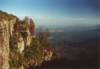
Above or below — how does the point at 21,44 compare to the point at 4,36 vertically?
below

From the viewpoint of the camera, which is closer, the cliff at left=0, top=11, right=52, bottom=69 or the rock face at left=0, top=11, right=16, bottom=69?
the rock face at left=0, top=11, right=16, bottom=69

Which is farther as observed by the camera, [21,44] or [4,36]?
[21,44]

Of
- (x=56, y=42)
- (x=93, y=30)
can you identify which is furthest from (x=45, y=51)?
(x=93, y=30)

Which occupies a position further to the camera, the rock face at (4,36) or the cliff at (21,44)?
the cliff at (21,44)

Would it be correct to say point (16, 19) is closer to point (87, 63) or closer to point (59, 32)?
point (59, 32)
